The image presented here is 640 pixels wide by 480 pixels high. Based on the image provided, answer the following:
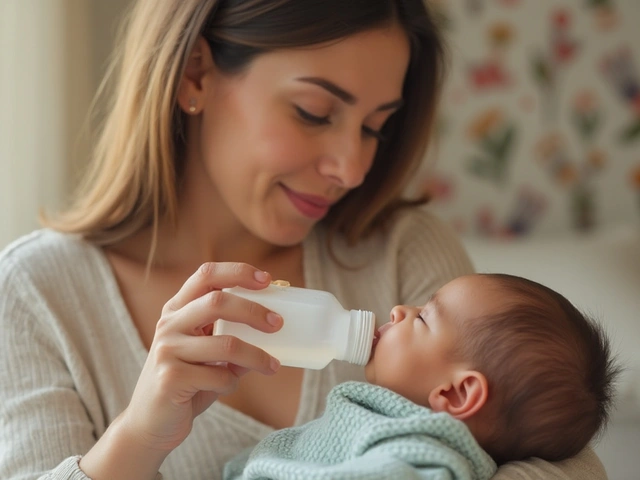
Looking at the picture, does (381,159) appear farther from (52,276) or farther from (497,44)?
(497,44)

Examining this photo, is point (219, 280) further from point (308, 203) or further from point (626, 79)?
point (626, 79)

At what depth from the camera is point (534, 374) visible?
1018mm

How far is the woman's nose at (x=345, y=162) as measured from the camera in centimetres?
136

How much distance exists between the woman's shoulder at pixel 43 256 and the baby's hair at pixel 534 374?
757 millimetres

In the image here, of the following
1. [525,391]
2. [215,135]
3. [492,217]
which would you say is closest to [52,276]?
[215,135]

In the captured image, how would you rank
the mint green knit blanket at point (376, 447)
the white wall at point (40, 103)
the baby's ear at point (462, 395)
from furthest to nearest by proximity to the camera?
the white wall at point (40, 103), the baby's ear at point (462, 395), the mint green knit blanket at point (376, 447)

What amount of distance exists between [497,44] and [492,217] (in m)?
0.61

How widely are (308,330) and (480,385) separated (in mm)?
227

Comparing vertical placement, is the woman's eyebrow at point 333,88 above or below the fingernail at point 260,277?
above

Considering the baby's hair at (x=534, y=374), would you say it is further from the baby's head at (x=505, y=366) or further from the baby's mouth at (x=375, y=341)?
the baby's mouth at (x=375, y=341)

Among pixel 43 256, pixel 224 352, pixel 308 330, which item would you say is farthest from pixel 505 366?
pixel 43 256

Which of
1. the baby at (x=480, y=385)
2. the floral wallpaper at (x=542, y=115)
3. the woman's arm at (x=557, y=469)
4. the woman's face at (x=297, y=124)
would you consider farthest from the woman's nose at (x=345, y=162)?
the floral wallpaper at (x=542, y=115)

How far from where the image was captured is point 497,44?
111 inches

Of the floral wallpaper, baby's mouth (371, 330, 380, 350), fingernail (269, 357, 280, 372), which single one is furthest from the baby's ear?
the floral wallpaper
